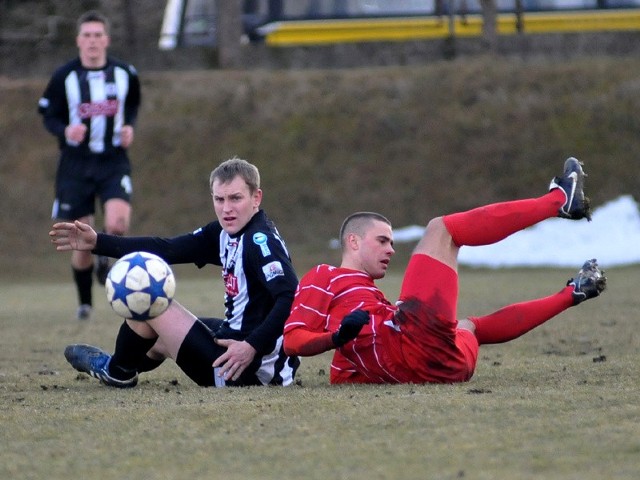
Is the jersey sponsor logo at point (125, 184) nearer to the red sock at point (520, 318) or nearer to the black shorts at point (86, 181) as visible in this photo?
the black shorts at point (86, 181)

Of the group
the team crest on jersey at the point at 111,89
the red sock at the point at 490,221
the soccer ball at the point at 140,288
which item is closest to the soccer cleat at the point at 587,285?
the red sock at the point at 490,221

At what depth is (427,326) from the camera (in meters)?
4.92

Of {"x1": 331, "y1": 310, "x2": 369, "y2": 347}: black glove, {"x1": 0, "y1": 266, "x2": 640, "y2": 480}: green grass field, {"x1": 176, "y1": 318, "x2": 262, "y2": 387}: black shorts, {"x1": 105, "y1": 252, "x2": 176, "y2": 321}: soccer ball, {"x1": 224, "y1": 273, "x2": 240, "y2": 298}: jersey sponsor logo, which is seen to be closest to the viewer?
{"x1": 0, "y1": 266, "x2": 640, "y2": 480}: green grass field

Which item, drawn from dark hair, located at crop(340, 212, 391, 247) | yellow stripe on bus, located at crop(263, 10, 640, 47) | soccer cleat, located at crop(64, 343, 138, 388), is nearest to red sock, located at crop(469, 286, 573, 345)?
dark hair, located at crop(340, 212, 391, 247)

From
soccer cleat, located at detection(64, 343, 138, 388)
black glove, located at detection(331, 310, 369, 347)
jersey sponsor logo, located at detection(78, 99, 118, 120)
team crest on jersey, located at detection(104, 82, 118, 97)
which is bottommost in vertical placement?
soccer cleat, located at detection(64, 343, 138, 388)

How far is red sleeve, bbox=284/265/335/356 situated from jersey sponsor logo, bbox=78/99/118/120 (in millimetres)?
5310

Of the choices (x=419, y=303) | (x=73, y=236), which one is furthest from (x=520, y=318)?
(x=73, y=236)

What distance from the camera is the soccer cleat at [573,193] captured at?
5.32 meters

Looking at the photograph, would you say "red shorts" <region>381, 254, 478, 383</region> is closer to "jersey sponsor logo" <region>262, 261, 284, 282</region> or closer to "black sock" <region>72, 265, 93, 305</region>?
"jersey sponsor logo" <region>262, 261, 284, 282</region>

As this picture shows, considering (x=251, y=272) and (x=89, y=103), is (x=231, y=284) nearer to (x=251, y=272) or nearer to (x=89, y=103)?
(x=251, y=272)

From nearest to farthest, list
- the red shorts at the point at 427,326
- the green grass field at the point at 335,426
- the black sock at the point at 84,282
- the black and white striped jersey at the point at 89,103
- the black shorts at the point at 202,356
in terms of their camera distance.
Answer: the green grass field at the point at 335,426, the red shorts at the point at 427,326, the black shorts at the point at 202,356, the black sock at the point at 84,282, the black and white striped jersey at the point at 89,103

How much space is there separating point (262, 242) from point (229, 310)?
0.42m

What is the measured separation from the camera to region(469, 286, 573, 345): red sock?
17.5ft

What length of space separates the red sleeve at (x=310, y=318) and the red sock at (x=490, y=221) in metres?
0.61
